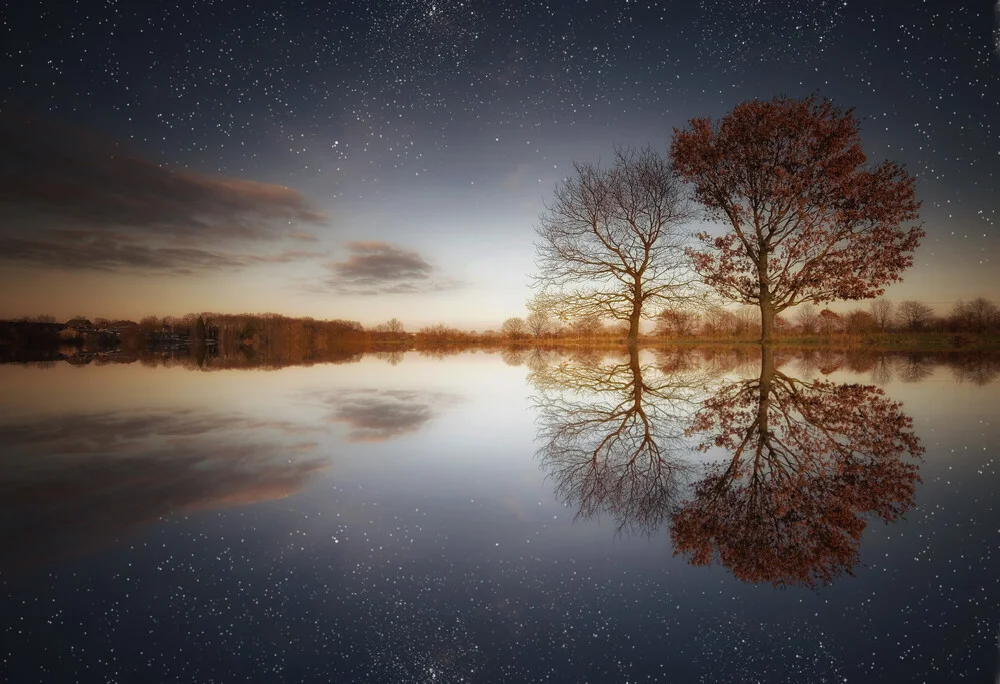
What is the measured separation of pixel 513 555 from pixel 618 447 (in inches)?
66.1

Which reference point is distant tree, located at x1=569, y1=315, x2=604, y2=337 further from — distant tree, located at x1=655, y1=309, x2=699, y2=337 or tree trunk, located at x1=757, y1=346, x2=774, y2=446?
tree trunk, located at x1=757, y1=346, x2=774, y2=446

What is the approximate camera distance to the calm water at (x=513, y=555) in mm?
1391

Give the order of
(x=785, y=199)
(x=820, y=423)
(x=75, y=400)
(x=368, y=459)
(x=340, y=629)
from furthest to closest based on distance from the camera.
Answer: (x=785, y=199), (x=75, y=400), (x=820, y=423), (x=368, y=459), (x=340, y=629)

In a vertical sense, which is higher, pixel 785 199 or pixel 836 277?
pixel 785 199

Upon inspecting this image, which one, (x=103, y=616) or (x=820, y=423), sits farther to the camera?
(x=820, y=423)

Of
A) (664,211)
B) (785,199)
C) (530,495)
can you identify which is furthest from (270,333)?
(530,495)

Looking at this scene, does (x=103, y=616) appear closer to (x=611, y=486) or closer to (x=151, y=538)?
(x=151, y=538)

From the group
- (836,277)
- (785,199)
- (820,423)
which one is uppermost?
(785,199)

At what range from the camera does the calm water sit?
4.56 ft

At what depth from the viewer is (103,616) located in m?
1.54

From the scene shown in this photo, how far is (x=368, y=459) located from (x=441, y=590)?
1764 mm

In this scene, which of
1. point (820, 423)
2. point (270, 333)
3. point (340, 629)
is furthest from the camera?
point (270, 333)

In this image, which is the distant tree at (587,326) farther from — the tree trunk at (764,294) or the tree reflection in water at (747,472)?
the tree reflection in water at (747,472)

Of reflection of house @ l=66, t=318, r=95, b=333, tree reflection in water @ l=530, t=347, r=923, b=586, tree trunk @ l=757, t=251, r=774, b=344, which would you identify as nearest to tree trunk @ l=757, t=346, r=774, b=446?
tree reflection in water @ l=530, t=347, r=923, b=586
